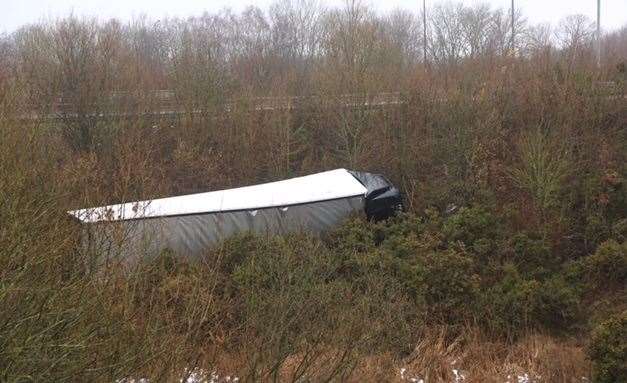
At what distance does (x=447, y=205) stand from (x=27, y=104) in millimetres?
8772

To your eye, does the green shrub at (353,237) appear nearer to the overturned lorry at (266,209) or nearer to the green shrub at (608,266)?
the overturned lorry at (266,209)

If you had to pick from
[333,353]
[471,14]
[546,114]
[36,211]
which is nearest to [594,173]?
[546,114]

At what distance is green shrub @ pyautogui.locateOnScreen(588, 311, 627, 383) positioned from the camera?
25.2 feet

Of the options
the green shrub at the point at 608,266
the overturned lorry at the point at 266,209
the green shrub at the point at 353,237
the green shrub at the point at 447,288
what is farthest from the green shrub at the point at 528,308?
the overturned lorry at the point at 266,209

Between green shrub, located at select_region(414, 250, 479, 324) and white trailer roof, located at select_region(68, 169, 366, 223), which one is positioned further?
white trailer roof, located at select_region(68, 169, 366, 223)

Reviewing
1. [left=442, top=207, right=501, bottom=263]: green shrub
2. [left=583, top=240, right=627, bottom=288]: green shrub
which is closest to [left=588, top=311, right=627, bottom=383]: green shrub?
[left=583, top=240, right=627, bottom=288]: green shrub

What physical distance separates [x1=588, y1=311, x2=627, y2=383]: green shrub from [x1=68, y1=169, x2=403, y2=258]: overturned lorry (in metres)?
5.26

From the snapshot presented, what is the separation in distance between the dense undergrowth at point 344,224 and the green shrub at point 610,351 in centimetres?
3

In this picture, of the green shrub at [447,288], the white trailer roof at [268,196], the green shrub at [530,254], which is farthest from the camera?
the green shrub at [530,254]

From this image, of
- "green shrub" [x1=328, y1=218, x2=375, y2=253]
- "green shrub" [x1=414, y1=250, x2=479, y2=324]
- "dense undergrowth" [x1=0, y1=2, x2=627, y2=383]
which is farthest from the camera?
"green shrub" [x1=328, y1=218, x2=375, y2=253]

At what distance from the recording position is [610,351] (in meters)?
7.81

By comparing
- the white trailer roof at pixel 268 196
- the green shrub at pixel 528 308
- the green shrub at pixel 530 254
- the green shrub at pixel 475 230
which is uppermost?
the white trailer roof at pixel 268 196

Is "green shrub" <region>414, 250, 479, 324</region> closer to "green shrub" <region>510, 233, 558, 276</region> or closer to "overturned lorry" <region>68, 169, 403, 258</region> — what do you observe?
"green shrub" <region>510, 233, 558, 276</region>

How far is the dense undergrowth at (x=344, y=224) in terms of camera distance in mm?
5480
